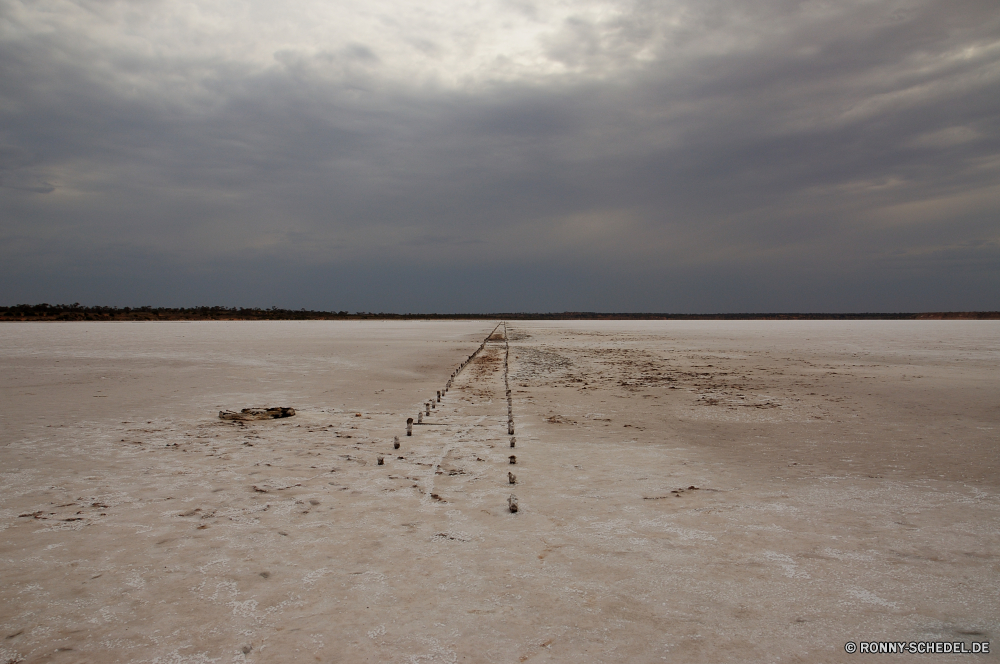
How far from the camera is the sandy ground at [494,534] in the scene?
311 cm

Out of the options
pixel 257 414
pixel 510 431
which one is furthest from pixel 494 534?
pixel 257 414

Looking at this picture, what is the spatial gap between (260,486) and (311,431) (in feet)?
9.09

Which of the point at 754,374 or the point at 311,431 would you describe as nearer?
the point at 311,431

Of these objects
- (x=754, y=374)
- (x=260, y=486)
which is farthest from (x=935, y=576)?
(x=754, y=374)

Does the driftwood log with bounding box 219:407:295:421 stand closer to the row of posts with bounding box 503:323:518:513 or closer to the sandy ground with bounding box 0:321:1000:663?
the sandy ground with bounding box 0:321:1000:663

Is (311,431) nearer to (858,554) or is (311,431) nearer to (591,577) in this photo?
(591,577)

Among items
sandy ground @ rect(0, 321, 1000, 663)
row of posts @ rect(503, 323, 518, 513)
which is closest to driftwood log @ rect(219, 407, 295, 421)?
sandy ground @ rect(0, 321, 1000, 663)

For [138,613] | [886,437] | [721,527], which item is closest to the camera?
[138,613]

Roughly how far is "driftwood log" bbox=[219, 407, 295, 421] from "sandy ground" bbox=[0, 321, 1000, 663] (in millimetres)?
385

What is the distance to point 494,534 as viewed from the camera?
4527 millimetres

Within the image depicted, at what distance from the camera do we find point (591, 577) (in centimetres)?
376

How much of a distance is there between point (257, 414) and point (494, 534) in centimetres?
653

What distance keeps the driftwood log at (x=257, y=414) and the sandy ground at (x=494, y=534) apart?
39 centimetres

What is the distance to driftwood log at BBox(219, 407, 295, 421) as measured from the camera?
367 inches
